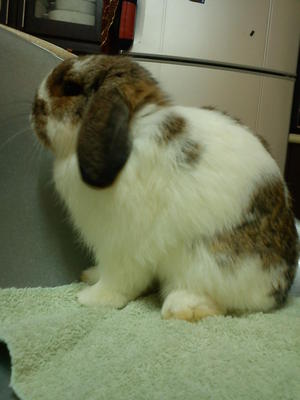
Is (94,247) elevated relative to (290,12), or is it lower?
lower

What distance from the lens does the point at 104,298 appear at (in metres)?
0.93

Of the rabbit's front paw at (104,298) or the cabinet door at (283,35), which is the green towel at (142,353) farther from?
the cabinet door at (283,35)

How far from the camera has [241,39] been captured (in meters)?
2.46

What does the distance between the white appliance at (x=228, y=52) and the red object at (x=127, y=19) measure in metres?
0.06

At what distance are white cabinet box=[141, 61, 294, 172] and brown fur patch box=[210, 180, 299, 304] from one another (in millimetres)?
1484

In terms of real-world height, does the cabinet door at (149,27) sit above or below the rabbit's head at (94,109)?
above

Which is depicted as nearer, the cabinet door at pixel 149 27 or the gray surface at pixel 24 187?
the gray surface at pixel 24 187

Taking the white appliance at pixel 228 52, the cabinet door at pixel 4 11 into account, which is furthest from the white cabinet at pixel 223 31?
the cabinet door at pixel 4 11

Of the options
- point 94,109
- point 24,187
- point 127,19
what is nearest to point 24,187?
point 24,187

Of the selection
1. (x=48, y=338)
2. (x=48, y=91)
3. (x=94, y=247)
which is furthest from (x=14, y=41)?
(x=48, y=338)

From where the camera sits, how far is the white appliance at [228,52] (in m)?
2.35

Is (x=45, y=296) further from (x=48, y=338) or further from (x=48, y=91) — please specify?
(x=48, y=91)

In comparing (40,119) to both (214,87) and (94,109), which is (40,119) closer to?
(94,109)

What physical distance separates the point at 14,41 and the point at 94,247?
0.48m
